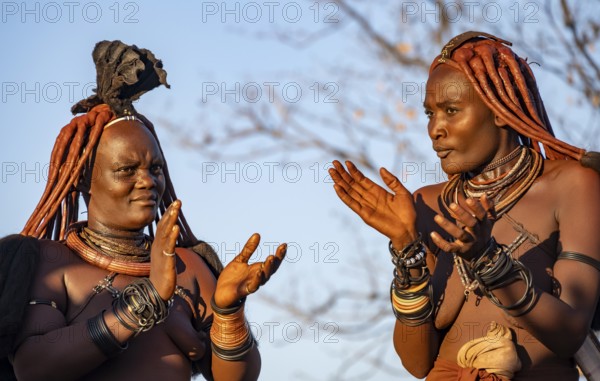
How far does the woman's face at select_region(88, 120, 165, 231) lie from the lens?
6.36 metres

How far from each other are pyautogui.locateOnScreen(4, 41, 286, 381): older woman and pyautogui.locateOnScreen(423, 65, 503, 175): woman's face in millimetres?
892

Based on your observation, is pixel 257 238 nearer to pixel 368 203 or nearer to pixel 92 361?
pixel 368 203

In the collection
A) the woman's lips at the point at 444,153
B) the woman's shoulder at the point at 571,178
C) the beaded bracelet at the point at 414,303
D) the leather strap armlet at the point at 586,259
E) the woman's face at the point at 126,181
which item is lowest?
the beaded bracelet at the point at 414,303

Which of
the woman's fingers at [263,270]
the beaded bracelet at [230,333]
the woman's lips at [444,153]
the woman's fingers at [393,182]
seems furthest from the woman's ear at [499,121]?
the beaded bracelet at [230,333]

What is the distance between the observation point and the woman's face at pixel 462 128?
574cm

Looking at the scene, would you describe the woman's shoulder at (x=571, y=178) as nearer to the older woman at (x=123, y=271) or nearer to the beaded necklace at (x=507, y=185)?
the beaded necklace at (x=507, y=185)

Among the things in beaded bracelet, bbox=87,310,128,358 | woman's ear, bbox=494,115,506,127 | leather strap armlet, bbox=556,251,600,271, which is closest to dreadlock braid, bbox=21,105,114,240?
beaded bracelet, bbox=87,310,128,358

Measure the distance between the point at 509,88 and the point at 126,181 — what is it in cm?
198

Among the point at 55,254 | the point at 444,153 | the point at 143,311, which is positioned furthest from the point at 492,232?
the point at 55,254

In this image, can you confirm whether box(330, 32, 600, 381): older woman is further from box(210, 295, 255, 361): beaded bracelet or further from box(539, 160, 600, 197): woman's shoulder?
box(210, 295, 255, 361): beaded bracelet

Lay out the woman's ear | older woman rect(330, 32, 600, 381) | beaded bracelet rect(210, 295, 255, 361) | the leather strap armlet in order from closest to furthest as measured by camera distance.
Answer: older woman rect(330, 32, 600, 381) < the leather strap armlet < the woman's ear < beaded bracelet rect(210, 295, 255, 361)

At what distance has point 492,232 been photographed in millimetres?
5730

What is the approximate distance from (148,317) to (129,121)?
1237 mm

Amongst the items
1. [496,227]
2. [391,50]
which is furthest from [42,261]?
[391,50]
